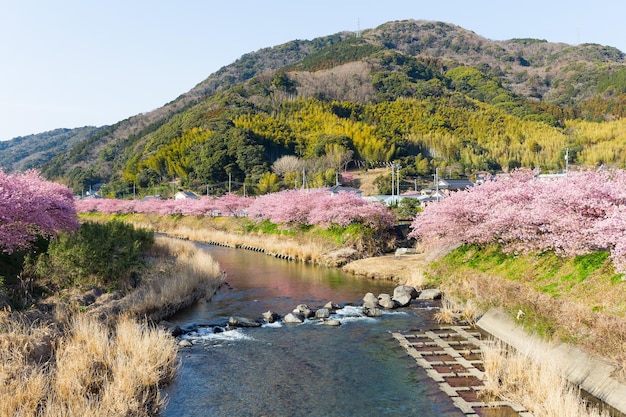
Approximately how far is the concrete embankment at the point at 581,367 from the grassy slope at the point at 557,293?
0.93 feet

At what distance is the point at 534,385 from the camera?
456 inches

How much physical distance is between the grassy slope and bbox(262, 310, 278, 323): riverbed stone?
29.8 feet

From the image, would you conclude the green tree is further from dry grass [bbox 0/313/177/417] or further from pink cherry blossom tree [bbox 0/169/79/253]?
dry grass [bbox 0/313/177/417]

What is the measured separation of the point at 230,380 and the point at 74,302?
869 cm

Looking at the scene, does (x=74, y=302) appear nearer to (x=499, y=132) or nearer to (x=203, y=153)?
(x=203, y=153)

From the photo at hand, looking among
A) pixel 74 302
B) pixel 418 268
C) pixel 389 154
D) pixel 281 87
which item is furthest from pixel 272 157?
pixel 74 302

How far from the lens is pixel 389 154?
117188mm

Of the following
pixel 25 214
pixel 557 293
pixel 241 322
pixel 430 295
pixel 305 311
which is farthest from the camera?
pixel 430 295

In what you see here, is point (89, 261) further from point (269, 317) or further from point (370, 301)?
point (370, 301)

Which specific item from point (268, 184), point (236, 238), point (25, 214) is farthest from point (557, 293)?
point (268, 184)

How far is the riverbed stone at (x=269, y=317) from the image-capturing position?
2028cm

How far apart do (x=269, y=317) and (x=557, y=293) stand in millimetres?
11806

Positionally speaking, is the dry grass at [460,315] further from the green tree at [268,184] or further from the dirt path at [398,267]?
the green tree at [268,184]

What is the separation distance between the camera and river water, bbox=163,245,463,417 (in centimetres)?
1190
